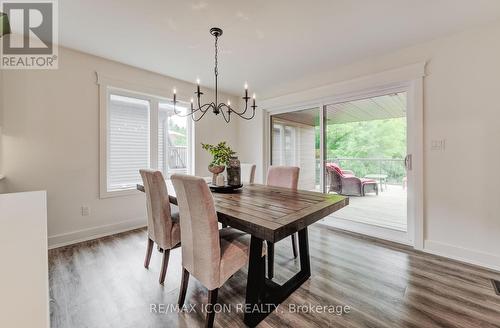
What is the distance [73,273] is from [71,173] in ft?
4.23

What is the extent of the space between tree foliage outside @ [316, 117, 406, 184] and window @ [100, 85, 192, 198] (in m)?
2.55

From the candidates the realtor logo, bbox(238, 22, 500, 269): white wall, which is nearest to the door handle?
bbox(238, 22, 500, 269): white wall

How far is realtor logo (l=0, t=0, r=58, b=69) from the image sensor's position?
195cm

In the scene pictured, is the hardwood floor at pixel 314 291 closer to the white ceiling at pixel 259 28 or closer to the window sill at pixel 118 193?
the window sill at pixel 118 193

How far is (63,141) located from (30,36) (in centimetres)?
119

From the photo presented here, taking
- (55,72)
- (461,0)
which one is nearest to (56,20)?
(55,72)

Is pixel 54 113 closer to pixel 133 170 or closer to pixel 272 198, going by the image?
pixel 133 170

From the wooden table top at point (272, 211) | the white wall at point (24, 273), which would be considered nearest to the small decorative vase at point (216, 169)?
the wooden table top at point (272, 211)

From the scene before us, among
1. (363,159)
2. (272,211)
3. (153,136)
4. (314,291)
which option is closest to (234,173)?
(272,211)

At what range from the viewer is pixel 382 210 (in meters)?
3.26

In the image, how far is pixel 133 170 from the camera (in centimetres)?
333

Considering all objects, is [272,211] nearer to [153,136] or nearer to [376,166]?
[376,166]

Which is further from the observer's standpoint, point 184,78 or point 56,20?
point 184,78

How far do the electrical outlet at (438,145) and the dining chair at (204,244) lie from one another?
2.45 m
